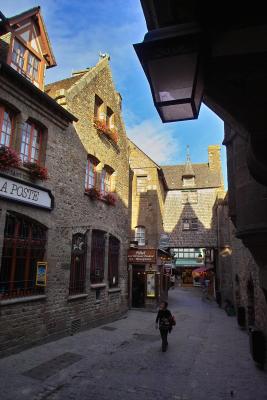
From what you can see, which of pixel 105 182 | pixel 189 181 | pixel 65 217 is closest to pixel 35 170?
pixel 65 217

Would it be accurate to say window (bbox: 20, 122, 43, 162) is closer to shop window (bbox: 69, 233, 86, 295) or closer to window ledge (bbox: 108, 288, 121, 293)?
shop window (bbox: 69, 233, 86, 295)

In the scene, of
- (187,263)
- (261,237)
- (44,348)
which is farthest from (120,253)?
(187,263)

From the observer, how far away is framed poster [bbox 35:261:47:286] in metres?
9.52

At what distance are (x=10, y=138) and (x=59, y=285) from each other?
16.4 ft

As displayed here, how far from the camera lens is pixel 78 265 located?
39.7 ft

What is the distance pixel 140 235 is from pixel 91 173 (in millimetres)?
10114

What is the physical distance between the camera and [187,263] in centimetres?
4175

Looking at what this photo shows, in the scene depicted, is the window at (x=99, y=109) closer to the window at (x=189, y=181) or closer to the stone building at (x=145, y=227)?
the stone building at (x=145, y=227)

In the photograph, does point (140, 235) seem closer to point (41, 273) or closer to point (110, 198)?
point (110, 198)

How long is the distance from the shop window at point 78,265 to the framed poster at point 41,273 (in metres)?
2.00

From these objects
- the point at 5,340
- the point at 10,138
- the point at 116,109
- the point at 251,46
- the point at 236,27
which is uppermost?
the point at 116,109

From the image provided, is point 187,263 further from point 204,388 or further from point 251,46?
point 251,46

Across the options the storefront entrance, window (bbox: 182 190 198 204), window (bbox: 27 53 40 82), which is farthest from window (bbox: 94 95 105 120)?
window (bbox: 182 190 198 204)

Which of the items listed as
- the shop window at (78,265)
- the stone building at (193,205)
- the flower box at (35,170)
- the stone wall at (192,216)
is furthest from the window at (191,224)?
the flower box at (35,170)
